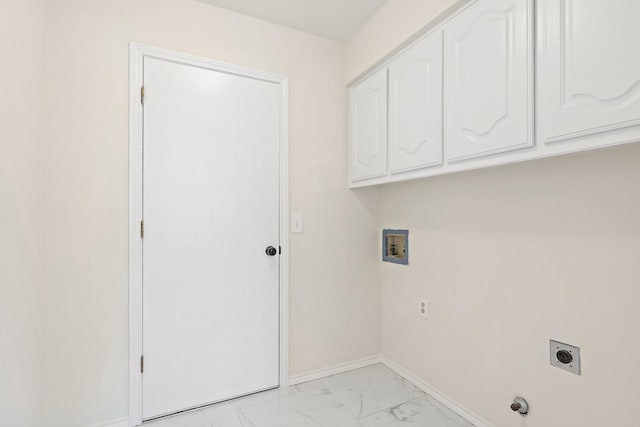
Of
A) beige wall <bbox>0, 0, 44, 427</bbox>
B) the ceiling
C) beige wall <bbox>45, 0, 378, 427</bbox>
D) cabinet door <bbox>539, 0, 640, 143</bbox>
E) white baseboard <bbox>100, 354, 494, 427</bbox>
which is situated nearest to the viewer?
cabinet door <bbox>539, 0, 640, 143</bbox>

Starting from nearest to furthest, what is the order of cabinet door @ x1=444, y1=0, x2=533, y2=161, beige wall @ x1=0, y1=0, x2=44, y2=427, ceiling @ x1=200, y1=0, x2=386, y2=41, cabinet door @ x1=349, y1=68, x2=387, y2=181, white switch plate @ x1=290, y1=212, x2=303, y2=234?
1. beige wall @ x1=0, y1=0, x2=44, y2=427
2. cabinet door @ x1=444, y1=0, x2=533, y2=161
3. ceiling @ x1=200, y1=0, x2=386, y2=41
4. cabinet door @ x1=349, y1=68, x2=387, y2=181
5. white switch plate @ x1=290, y1=212, x2=303, y2=234

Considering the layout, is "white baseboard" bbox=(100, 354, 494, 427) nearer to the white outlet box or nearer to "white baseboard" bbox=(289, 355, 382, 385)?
"white baseboard" bbox=(289, 355, 382, 385)

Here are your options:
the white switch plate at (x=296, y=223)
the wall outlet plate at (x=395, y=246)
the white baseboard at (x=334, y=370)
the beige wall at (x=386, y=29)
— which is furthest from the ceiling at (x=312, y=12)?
the white baseboard at (x=334, y=370)

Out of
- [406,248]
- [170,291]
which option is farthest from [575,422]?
[170,291]

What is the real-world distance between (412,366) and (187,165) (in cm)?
189

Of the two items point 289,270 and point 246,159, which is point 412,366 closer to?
point 289,270

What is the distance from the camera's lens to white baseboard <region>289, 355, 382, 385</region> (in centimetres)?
206

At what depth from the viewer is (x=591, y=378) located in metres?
1.19

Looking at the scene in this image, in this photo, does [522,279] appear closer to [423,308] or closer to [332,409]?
[423,308]

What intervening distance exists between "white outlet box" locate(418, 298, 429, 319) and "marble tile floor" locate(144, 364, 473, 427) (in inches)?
18.4

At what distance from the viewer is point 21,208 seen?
1.19 meters

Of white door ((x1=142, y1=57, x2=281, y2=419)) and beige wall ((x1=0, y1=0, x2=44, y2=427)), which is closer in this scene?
beige wall ((x1=0, y1=0, x2=44, y2=427))

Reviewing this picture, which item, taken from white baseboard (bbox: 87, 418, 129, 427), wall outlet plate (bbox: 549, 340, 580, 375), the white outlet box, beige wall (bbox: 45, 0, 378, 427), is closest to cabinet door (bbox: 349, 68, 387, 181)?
beige wall (bbox: 45, 0, 378, 427)

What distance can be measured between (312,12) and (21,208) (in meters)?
1.80
